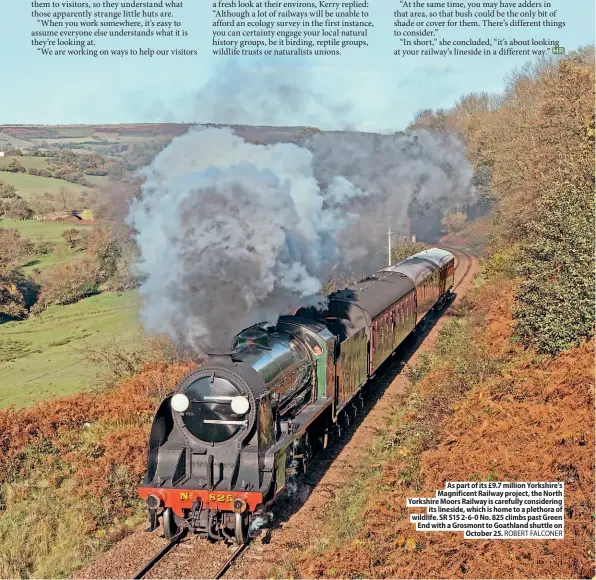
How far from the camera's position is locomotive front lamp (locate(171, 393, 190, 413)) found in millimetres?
11102

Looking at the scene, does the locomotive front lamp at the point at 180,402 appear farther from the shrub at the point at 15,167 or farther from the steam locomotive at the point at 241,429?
the shrub at the point at 15,167

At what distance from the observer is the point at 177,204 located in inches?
519

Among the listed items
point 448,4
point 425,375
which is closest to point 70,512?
point 425,375

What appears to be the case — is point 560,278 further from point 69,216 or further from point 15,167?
point 15,167

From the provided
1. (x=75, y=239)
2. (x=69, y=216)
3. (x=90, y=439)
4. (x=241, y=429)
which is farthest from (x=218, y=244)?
(x=69, y=216)

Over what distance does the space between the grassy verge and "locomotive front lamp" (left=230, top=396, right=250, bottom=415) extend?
2635 mm

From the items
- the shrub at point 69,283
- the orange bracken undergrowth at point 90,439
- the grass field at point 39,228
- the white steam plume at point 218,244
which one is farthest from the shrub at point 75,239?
the white steam plume at point 218,244

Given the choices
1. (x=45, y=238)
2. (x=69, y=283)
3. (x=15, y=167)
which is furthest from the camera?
(x=15, y=167)

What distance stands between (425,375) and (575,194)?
731cm

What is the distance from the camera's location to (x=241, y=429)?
36.3 feet

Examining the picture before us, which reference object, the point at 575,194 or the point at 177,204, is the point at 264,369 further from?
the point at 575,194

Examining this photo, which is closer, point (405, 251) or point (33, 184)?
point (405, 251)

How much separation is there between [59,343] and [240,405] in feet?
57.1

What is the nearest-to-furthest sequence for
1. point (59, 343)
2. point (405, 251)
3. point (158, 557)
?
point (158, 557) → point (59, 343) → point (405, 251)
